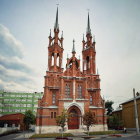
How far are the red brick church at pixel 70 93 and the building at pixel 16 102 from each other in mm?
53097

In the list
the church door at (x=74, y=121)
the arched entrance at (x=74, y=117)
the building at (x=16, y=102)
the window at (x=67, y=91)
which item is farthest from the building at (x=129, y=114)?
the building at (x=16, y=102)

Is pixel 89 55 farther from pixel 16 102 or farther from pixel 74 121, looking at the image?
pixel 16 102

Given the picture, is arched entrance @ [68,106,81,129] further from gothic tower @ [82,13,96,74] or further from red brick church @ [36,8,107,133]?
gothic tower @ [82,13,96,74]

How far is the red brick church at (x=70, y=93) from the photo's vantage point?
128ft

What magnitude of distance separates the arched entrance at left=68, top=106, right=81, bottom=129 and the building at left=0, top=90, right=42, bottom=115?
2163 inches

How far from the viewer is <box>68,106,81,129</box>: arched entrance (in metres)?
39.7

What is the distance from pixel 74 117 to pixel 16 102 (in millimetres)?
58514

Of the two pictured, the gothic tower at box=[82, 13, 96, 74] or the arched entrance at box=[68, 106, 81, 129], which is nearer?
the arched entrance at box=[68, 106, 81, 129]

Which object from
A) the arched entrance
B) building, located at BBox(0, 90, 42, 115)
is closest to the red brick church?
the arched entrance

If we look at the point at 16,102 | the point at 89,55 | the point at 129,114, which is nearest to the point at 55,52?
the point at 89,55

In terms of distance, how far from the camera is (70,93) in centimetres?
4178

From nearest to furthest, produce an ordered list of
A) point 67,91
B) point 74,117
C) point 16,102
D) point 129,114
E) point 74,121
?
1. point 74,121
2. point 74,117
3. point 67,91
4. point 129,114
5. point 16,102

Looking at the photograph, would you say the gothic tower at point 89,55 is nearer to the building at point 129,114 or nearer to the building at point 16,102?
the building at point 129,114

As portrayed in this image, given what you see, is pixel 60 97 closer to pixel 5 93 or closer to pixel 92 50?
pixel 92 50
